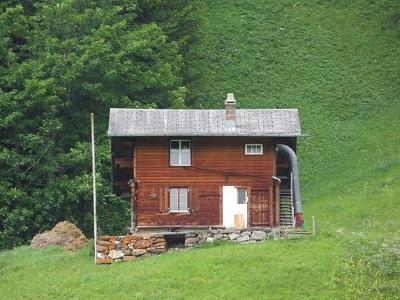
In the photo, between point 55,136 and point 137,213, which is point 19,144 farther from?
point 137,213

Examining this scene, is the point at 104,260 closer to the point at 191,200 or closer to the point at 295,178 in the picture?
the point at 191,200

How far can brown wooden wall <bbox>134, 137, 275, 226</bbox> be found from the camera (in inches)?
1783

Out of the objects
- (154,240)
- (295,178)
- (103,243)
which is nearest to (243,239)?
(154,240)

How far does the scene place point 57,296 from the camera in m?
37.0

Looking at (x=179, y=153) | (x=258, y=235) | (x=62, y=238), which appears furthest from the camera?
(x=62, y=238)

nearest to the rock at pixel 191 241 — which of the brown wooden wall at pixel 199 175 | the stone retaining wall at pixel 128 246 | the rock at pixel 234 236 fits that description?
the stone retaining wall at pixel 128 246

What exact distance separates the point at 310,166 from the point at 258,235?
22322 millimetres

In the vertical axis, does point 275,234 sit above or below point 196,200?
below

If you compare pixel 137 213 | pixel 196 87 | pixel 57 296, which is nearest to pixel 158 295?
pixel 57 296

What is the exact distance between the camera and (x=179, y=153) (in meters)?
45.6

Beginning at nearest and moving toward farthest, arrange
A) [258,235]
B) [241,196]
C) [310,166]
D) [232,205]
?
[258,235] → [232,205] → [241,196] → [310,166]

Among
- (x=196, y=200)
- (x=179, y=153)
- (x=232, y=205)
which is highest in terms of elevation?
(x=179, y=153)

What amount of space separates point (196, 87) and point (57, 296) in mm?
35474

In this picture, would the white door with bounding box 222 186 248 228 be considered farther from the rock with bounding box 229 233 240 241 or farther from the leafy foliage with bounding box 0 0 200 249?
the leafy foliage with bounding box 0 0 200 249
